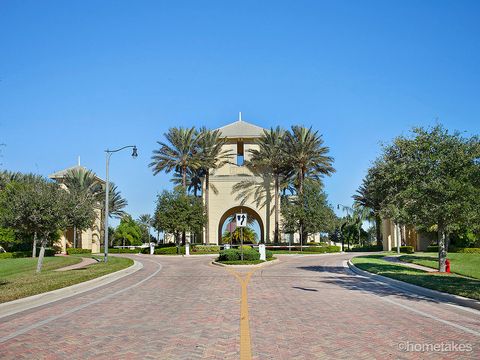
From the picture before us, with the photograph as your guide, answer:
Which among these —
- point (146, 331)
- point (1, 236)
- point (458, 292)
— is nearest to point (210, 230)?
point (1, 236)

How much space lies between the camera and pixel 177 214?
48750 mm

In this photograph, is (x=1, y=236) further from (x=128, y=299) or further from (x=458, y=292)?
(x=458, y=292)

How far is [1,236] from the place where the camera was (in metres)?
50.1

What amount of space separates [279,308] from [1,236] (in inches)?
1895

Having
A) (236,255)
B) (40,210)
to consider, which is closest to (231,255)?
(236,255)

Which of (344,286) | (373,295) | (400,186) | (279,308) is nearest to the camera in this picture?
(279,308)

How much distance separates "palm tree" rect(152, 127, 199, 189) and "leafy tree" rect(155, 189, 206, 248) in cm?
251

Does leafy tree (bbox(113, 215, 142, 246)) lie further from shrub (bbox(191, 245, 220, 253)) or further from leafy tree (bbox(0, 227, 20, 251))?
shrub (bbox(191, 245, 220, 253))

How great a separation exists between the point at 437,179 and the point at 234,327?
14.6 metres
